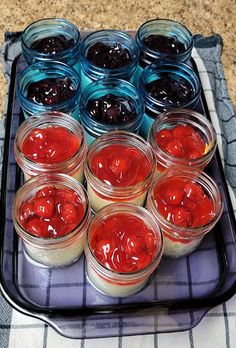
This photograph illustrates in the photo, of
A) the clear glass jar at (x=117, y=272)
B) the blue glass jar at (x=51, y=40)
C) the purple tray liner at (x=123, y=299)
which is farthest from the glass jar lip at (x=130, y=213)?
the blue glass jar at (x=51, y=40)

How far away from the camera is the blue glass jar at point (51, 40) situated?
0.99m

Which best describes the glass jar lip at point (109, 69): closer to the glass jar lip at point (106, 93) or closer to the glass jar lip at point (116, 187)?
the glass jar lip at point (106, 93)

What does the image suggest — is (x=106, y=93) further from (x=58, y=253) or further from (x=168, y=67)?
(x=58, y=253)

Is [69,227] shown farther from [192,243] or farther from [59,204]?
[192,243]

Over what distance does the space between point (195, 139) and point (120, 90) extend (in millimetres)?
171

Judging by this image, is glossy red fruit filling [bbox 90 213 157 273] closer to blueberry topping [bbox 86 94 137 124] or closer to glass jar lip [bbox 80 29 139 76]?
blueberry topping [bbox 86 94 137 124]

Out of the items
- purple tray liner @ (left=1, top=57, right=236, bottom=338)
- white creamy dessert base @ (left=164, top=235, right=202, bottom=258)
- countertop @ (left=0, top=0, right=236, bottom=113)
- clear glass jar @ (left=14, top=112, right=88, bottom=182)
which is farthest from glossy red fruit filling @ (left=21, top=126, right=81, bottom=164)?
countertop @ (left=0, top=0, right=236, bottom=113)

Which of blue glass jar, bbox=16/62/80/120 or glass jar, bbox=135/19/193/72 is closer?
blue glass jar, bbox=16/62/80/120

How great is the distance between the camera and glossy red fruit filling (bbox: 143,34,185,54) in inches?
40.8

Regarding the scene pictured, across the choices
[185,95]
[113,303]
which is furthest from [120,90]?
[113,303]

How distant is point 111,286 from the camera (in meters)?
0.79

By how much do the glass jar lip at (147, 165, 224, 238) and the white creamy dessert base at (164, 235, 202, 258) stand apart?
0.04 meters

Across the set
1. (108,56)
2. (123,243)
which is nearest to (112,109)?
(108,56)

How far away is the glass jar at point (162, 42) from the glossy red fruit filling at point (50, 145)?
0.26 metres
